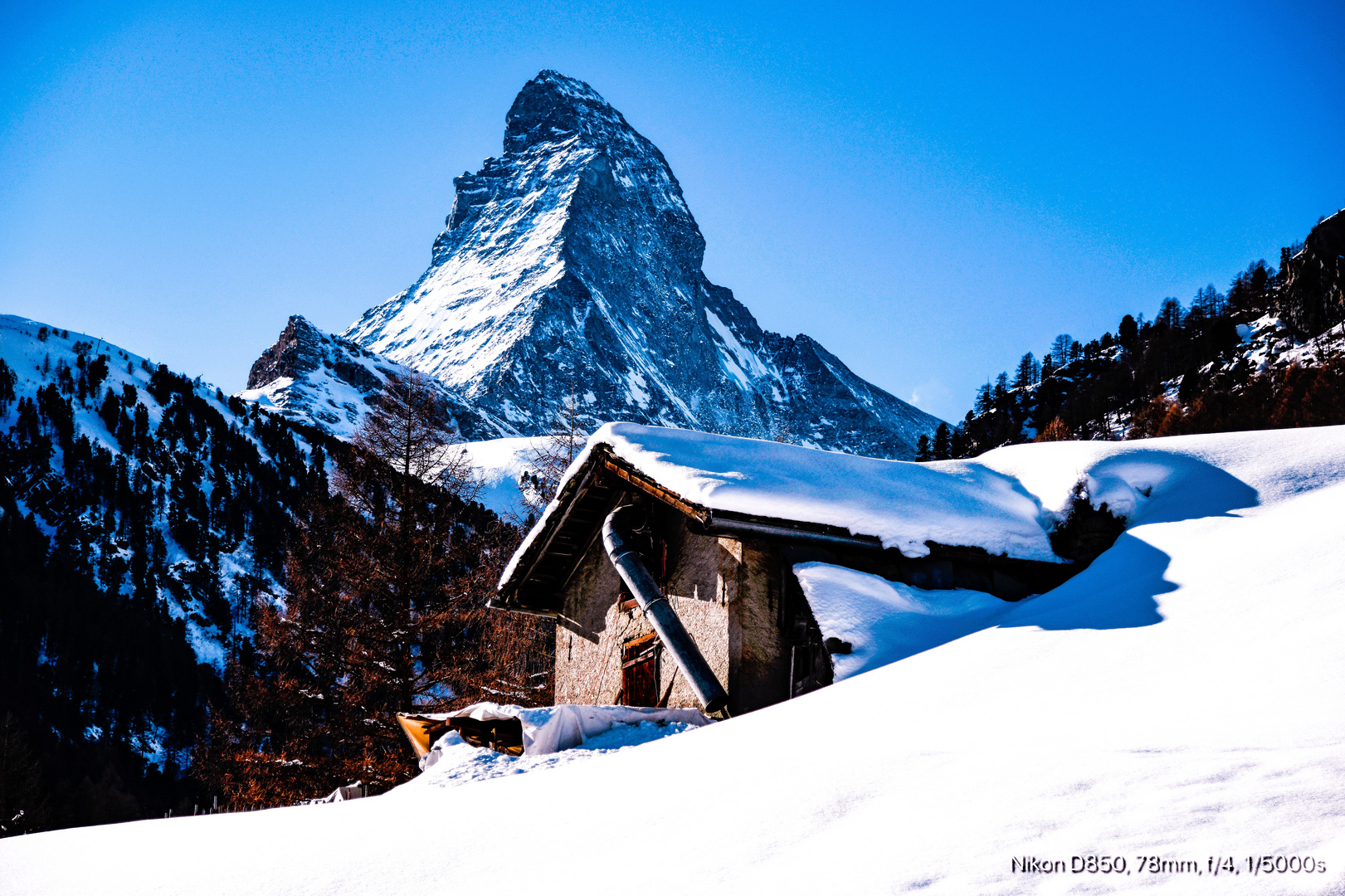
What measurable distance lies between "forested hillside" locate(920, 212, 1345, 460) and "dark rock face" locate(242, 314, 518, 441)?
380 ft

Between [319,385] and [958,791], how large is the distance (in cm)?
19054

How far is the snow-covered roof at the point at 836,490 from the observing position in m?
8.20

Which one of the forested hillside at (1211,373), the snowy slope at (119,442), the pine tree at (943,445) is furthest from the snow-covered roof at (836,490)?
the snowy slope at (119,442)

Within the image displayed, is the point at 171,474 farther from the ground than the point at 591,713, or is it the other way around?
the point at 171,474

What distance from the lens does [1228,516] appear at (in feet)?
25.6

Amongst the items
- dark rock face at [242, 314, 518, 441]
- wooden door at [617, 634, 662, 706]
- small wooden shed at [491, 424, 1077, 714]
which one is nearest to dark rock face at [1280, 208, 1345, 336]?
small wooden shed at [491, 424, 1077, 714]

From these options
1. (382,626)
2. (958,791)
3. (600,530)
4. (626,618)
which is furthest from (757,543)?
(382,626)

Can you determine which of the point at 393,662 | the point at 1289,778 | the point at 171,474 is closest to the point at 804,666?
the point at 1289,778

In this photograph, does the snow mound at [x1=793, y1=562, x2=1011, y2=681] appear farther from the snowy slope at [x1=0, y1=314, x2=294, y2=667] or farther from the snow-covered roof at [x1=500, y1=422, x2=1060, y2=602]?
the snowy slope at [x1=0, y1=314, x2=294, y2=667]

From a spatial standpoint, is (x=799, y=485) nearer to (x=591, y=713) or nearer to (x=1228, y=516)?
(x=591, y=713)

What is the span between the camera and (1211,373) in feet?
191

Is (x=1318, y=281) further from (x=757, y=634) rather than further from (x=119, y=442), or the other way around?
(x=119, y=442)

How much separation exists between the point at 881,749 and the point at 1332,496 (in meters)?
5.40

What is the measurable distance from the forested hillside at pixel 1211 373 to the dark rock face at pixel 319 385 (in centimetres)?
11575
